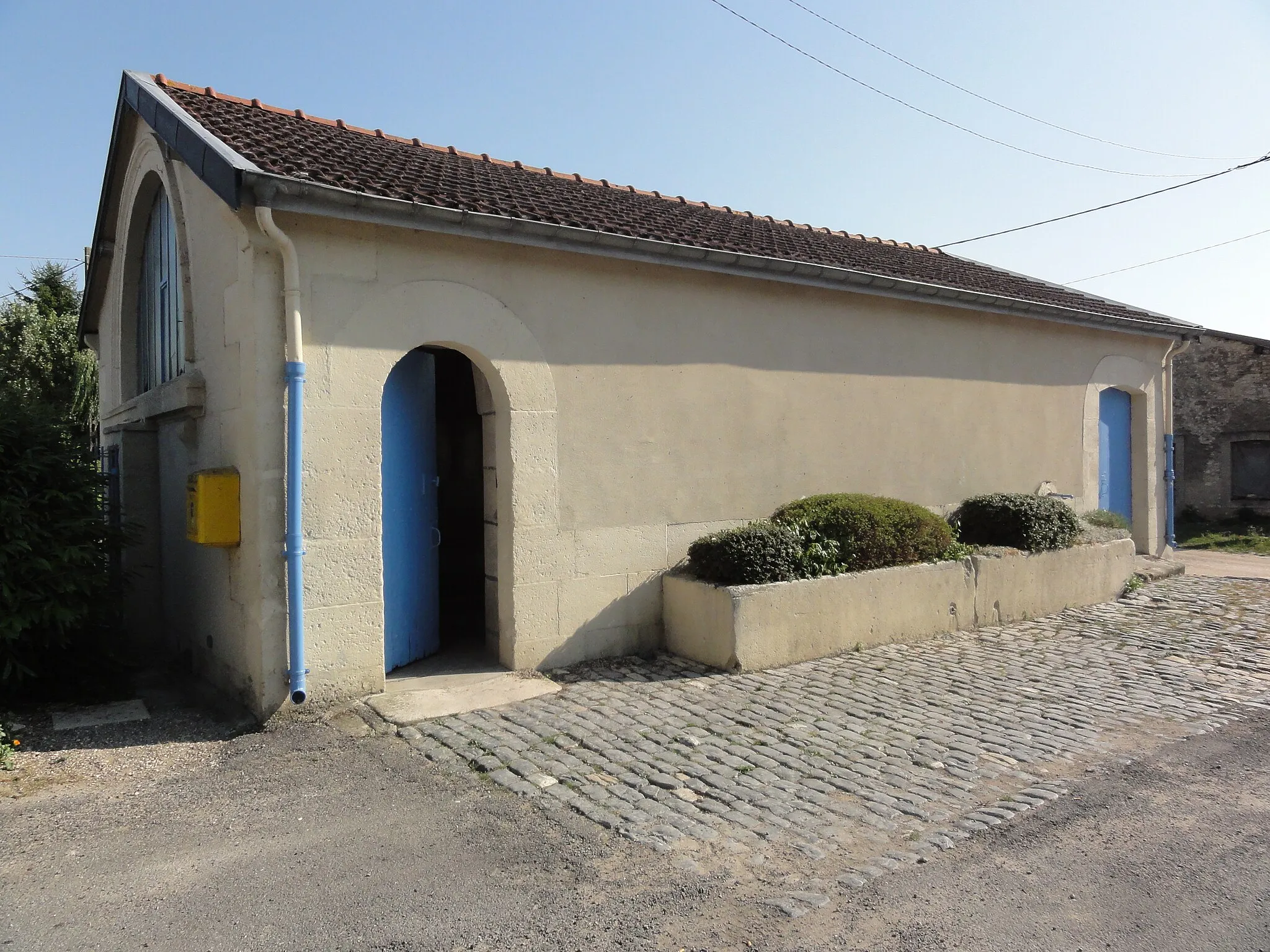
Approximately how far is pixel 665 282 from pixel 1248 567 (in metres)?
11.2

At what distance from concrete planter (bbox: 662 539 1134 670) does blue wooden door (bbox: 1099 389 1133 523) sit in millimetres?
3201

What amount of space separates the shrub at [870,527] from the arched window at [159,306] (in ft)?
18.2

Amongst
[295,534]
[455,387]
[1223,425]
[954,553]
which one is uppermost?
[455,387]

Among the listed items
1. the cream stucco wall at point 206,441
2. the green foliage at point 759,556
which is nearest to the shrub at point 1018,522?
the green foliage at point 759,556

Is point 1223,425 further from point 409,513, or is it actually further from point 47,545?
point 47,545

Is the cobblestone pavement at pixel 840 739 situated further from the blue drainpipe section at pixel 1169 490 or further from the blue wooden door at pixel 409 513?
the blue drainpipe section at pixel 1169 490

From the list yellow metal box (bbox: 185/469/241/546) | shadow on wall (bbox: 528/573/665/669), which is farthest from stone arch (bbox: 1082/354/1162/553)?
yellow metal box (bbox: 185/469/241/546)

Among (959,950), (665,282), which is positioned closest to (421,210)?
(665,282)

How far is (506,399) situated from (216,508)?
83.4 inches

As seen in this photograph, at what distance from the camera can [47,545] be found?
557 cm

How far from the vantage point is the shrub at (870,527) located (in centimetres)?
758

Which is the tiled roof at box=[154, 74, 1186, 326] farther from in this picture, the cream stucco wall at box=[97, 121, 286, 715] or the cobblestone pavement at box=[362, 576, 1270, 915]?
the cobblestone pavement at box=[362, 576, 1270, 915]

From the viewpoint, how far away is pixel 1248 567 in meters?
13.1

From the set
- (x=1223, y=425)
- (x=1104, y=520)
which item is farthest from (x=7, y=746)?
(x=1223, y=425)
